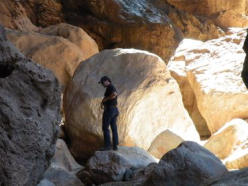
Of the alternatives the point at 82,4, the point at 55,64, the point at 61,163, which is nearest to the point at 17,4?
the point at 82,4

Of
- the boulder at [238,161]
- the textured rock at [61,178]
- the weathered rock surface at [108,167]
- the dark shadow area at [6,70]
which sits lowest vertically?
the boulder at [238,161]

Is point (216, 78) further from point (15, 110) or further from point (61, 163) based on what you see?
point (15, 110)

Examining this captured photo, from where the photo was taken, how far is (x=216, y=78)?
12180 millimetres

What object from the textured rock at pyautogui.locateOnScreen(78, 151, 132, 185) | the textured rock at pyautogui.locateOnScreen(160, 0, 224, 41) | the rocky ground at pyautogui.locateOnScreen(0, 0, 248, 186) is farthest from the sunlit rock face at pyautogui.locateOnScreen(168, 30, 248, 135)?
the textured rock at pyautogui.locateOnScreen(78, 151, 132, 185)

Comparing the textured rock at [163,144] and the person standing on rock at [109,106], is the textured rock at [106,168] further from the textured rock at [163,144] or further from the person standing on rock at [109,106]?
the textured rock at [163,144]

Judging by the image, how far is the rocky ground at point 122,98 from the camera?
363 centimetres

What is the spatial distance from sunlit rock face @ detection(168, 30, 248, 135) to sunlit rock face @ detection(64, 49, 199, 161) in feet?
5.17

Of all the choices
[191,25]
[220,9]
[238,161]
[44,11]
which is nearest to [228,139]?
[238,161]

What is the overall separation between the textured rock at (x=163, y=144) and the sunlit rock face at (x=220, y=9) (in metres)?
14.0

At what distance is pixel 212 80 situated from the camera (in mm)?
12156

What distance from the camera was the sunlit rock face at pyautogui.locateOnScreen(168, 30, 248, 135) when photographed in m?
11.6

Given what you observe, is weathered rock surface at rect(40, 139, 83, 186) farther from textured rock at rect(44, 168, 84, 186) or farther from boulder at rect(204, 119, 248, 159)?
boulder at rect(204, 119, 248, 159)

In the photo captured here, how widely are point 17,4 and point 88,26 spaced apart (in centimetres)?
304

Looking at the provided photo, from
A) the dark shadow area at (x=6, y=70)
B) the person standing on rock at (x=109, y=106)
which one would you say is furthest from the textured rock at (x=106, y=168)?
the dark shadow area at (x=6, y=70)
